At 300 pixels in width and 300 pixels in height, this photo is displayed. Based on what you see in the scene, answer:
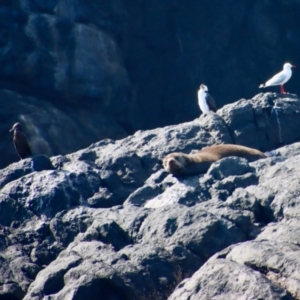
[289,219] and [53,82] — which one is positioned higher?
[53,82]

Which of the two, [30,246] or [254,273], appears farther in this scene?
[30,246]

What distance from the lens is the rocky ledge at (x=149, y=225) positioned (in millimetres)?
7363

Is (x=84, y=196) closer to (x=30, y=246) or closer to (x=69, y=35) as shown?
(x=30, y=246)

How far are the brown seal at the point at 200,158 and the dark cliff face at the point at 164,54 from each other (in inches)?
500

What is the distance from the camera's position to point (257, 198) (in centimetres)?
976

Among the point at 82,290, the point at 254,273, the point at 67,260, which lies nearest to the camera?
the point at 254,273

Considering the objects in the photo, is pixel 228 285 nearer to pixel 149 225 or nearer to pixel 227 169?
pixel 149 225

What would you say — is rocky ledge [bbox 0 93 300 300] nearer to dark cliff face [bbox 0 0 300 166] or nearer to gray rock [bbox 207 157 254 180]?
gray rock [bbox 207 157 254 180]

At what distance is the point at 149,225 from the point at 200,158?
2.70 meters

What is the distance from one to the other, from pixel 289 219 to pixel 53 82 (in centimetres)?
1661

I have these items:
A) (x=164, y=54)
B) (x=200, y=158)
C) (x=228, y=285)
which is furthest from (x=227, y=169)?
(x=164, y=54)

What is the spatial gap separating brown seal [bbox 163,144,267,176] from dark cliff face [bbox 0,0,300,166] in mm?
12695

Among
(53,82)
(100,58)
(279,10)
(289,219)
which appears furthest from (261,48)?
(289,219)

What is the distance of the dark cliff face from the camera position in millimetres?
25500
